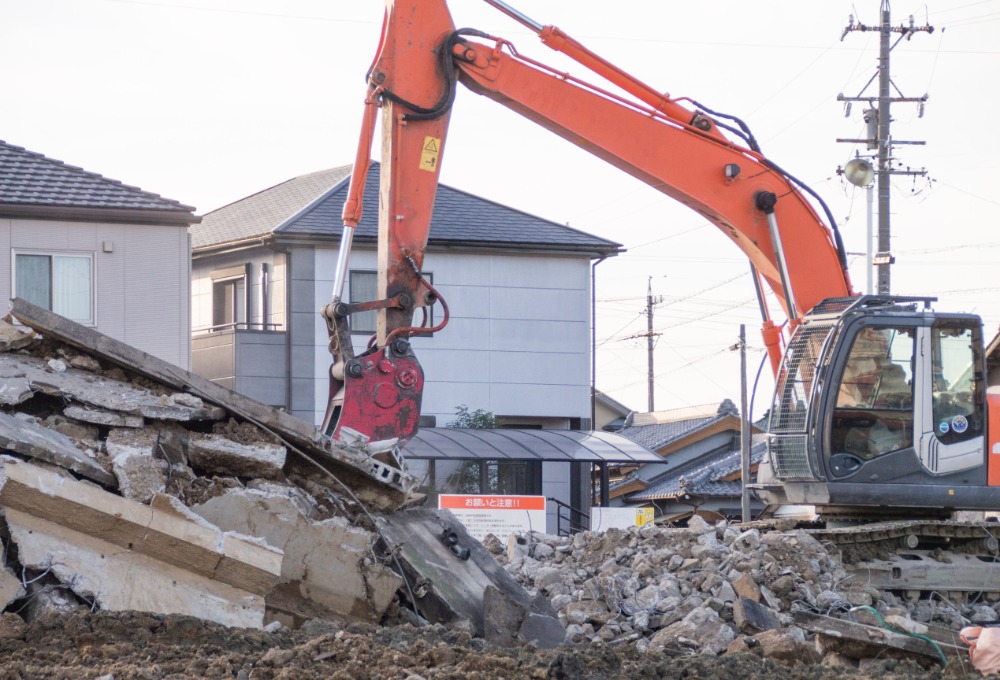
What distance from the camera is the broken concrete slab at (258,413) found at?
25.3 ft

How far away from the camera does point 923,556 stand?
1081 centimetres

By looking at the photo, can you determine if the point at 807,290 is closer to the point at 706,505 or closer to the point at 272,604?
the point at 272,604

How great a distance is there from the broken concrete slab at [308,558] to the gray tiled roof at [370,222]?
16180mm

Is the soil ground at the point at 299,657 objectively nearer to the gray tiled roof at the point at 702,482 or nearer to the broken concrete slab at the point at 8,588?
the broken concrete slab at the point at 8,588

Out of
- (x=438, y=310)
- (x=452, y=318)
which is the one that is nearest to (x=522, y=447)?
(x=452, y=318)

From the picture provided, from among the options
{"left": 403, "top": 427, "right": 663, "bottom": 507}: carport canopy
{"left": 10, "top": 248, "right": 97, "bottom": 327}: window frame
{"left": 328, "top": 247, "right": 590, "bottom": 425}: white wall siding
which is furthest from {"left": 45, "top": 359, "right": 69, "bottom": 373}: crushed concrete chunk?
{"left": 328, "top": 247, "right": 590, "bottom": 425}: white wall siding

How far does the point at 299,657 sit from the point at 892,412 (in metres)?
6.11

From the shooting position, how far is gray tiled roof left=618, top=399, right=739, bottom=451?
3322cm

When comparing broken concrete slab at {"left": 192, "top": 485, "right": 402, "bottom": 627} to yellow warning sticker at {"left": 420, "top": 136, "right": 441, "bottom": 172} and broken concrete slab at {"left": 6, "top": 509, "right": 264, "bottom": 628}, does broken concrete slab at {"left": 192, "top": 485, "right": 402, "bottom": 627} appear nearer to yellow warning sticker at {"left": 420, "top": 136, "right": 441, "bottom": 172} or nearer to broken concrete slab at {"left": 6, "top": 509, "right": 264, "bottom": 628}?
broken concrete slab at {"left": 6, "top": 509, "right": 264, "bottom": 628}

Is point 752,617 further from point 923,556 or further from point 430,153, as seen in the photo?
point 430,153

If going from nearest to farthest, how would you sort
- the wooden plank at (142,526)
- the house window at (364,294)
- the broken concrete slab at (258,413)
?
the wooden plank at (142,526), the broken concrete slab at (258,413), the house window at (364,294)

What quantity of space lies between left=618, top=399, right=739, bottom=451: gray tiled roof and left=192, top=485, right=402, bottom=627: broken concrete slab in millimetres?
25115

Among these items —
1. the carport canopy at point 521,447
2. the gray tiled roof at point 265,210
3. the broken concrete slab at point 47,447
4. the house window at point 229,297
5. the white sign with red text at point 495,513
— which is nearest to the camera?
the broken concrete slab at point 47,447

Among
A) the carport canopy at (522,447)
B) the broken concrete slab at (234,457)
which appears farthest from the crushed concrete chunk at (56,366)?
the carport canopy at (522,447)
